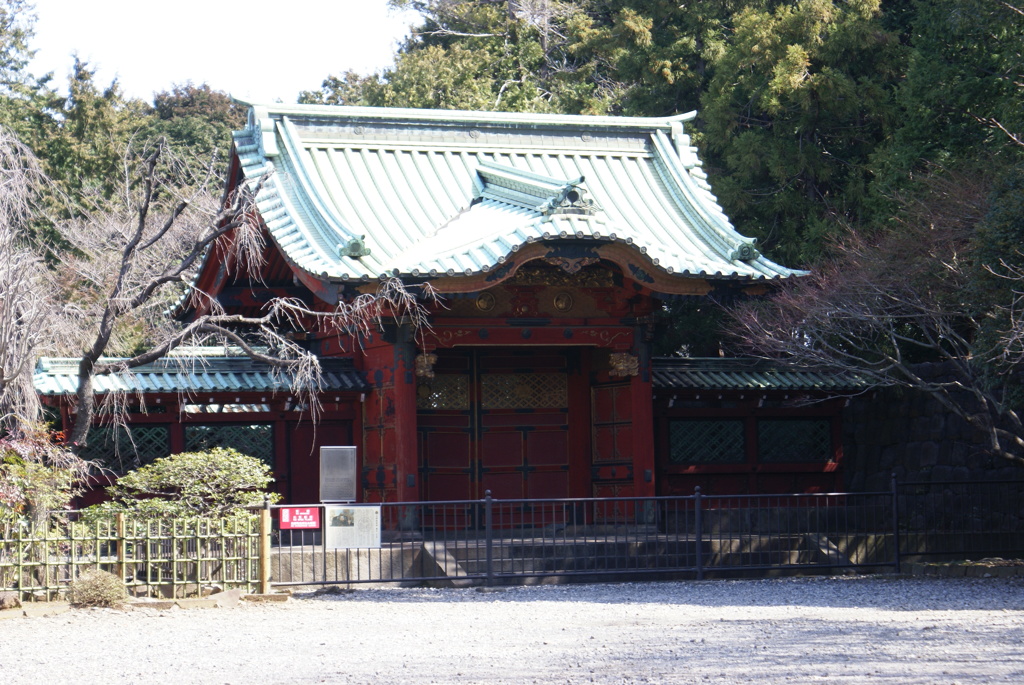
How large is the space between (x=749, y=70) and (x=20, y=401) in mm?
15334

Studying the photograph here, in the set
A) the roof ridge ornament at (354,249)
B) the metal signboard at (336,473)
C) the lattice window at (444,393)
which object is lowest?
the metal signboard at (336,473)

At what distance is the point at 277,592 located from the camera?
14.0m

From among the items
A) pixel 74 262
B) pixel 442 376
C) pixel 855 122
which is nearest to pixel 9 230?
pixel 74 262

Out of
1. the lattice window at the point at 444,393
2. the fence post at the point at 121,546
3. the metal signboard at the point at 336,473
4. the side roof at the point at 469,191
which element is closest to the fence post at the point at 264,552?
the metal signboard at the point at 336,473

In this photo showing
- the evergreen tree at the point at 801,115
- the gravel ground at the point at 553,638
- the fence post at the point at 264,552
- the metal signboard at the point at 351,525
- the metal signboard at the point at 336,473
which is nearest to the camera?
the gravel ground at the point at 553,638

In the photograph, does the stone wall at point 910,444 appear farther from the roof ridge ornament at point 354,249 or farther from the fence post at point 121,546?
the fence post at point 121,546

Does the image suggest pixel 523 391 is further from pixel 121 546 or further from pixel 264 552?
pixel 121 546

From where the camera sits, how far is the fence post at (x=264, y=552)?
13656 millimetres

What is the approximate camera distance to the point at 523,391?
64.1 feet

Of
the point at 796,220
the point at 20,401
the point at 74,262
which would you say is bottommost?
the point at 20,401

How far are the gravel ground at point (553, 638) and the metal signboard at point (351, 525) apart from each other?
2.07 ft

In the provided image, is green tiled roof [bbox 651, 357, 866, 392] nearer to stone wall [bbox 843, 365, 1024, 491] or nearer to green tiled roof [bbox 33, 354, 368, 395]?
stone wall [bbox 843, 365, 1024, 491]

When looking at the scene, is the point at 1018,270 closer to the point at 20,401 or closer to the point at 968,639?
the point at 968,639

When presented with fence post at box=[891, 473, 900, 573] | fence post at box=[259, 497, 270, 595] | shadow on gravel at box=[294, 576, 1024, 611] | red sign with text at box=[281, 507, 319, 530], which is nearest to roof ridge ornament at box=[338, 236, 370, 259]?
red sign with text at box=[281, 507, 319, 530]
